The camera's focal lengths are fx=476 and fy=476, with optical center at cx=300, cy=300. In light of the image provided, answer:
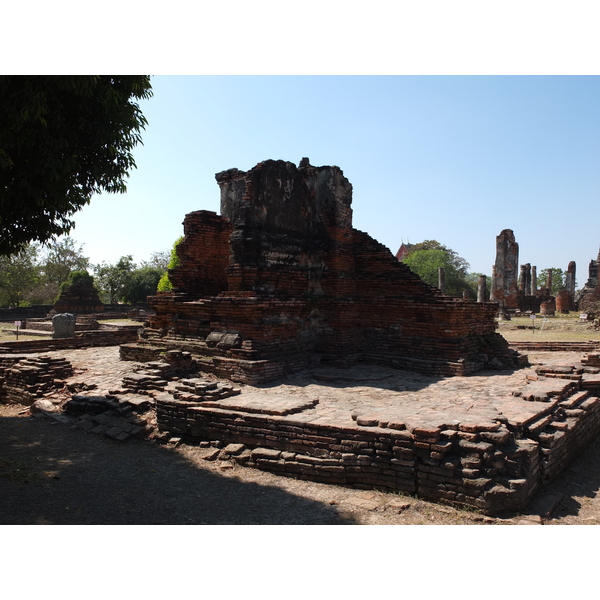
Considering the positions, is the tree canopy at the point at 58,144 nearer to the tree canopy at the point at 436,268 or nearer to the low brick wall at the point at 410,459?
the low brick wall at the point at 410,459

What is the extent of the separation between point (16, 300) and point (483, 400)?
41891mm

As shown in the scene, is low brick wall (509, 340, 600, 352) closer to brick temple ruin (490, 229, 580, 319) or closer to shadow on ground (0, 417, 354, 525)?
shadow on ground (0, 417, 354, 525)

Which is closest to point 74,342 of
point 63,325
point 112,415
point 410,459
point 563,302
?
point 63,325

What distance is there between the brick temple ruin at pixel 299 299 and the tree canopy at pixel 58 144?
2895 millimetres

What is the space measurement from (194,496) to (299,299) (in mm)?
4906

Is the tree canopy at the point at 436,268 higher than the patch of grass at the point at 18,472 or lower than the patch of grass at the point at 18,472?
higher

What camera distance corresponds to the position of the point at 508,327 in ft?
68.3

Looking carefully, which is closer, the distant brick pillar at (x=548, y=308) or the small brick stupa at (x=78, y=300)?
the small brick stupa at (x=78, y=300)

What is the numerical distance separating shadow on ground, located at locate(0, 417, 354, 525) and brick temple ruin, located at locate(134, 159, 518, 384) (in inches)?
94.4

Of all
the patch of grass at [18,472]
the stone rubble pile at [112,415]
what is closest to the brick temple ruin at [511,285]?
the stone rubble pile at [112,415]

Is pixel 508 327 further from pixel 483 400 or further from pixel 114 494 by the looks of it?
pixel 114 494

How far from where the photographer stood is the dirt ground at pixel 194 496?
13.3 feet

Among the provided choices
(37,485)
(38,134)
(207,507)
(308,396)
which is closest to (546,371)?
(308,396)

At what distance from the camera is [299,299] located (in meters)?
8.90
